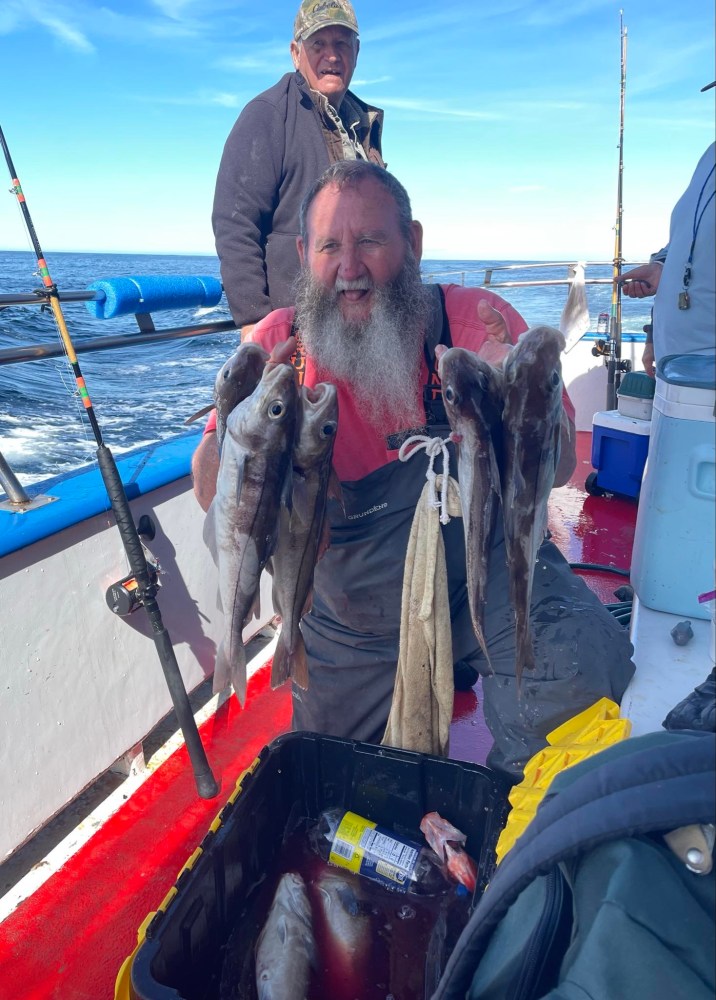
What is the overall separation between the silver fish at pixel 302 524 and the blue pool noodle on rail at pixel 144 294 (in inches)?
47.6

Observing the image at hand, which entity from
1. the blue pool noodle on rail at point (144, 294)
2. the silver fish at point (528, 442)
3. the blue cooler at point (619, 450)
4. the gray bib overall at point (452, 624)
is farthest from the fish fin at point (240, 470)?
the blue cooler at point (619, 450)

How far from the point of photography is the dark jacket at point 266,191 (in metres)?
3.09

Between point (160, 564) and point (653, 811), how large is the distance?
2.46 m

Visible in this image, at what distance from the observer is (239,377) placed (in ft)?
5.14

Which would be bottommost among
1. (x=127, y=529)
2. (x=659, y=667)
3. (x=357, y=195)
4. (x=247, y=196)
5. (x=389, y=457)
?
(x=659, y=667)

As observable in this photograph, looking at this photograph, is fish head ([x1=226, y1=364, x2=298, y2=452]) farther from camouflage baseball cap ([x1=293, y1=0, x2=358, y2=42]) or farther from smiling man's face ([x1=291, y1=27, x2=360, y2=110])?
camouflage baseball cap ([x1=293, y1=0, x2=358, y2=42])

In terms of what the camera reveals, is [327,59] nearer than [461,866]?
No

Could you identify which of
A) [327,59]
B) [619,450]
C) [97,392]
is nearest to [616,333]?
[619,450]

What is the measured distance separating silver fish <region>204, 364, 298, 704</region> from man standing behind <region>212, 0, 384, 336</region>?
1.78 metres

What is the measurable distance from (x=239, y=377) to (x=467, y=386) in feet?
1.81

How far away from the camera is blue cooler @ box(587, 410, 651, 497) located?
15.8ft

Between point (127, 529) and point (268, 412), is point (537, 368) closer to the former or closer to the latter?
point (268, 412)

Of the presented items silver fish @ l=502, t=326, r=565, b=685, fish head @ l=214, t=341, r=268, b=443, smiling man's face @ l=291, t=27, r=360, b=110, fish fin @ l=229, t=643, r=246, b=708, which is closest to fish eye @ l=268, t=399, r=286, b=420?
fish head @ l=214, t=341, r=268, b=443

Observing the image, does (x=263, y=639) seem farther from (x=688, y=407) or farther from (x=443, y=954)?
(x=688, y=407)
